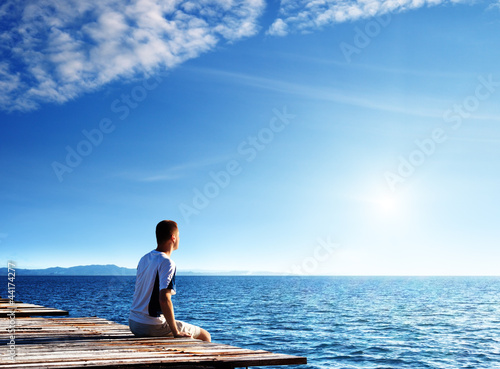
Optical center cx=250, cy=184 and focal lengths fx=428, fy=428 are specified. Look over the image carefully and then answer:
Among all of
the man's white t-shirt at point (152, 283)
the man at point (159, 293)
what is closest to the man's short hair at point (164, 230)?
the man at point (159, 293)

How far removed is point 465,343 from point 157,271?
31320mm

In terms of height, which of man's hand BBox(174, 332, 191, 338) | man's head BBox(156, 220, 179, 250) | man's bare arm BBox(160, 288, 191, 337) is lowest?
man's hand BBox(174, 332, 191, 338)

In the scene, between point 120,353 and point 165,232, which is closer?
point 120,353

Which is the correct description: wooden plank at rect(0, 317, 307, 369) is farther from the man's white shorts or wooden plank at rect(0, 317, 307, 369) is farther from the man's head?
the man's head

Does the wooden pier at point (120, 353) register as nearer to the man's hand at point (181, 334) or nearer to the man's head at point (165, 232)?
the man's hand at point (181, 334)

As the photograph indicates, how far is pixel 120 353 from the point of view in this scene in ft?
15.6

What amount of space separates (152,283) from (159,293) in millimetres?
240

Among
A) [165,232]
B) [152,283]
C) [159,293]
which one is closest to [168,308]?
[159,293]

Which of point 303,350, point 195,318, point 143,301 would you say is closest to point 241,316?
point 195,318

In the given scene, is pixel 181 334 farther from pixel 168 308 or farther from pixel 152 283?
pixel 152 283

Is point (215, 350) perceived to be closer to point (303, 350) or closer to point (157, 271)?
point (157, 271)

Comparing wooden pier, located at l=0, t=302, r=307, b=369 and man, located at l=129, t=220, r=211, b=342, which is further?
man, located at l=129, t=220, r=211, b=342

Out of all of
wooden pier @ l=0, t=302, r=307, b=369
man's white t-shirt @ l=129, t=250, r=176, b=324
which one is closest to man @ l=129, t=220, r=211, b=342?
man's white t-shirt @ l=129, t=250, r=176, b=324

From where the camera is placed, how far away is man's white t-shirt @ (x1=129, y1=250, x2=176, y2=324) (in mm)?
6199
